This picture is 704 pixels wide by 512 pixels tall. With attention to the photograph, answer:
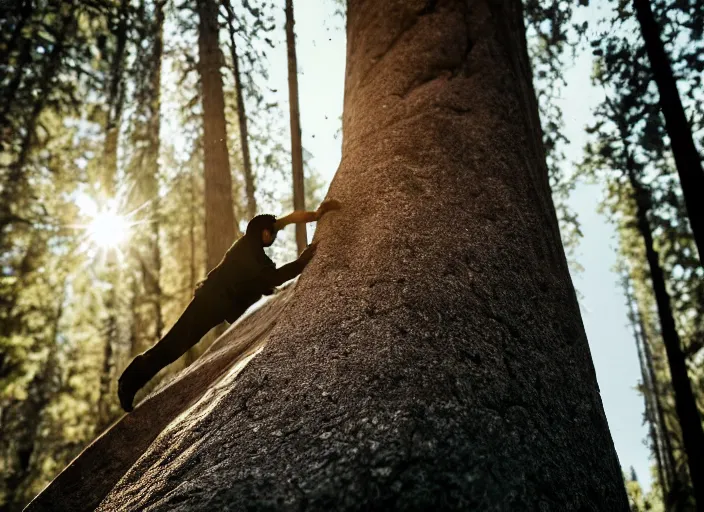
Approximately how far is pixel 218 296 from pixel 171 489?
4.61ft

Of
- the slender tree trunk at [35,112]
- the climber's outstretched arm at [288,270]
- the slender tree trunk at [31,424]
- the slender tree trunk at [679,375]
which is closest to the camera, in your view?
the climber's outstretched arm at [288,270]

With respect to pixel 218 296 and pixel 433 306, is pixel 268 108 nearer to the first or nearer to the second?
pixel 218 296

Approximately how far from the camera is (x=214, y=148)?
7293 millimetres

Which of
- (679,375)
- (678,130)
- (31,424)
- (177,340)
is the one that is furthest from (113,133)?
(679,375)

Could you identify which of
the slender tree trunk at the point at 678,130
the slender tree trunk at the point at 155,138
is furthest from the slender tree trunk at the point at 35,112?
the slender tree trunk at the point at 678,130

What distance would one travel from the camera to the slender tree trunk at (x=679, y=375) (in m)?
8.12

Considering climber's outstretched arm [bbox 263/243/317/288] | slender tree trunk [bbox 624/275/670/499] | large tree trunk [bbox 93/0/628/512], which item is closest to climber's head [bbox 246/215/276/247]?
climber's outstretched arm [bbox 263/243/317/288]

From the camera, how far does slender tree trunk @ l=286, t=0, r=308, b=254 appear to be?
621 centimetres

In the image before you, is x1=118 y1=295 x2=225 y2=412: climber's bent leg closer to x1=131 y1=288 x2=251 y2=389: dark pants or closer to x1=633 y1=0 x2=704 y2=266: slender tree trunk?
x1=131 y1=288 x2=251 y2=389: dark pants

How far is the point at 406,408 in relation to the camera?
160cm

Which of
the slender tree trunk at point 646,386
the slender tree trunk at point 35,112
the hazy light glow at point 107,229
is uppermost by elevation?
the slender tree trunk at point 35,112

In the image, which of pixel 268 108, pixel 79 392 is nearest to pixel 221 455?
pixel 268 108

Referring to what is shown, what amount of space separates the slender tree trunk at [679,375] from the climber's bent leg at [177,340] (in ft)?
29.9

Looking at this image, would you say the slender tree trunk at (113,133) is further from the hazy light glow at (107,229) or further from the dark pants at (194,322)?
the dark pants at (194,322)
